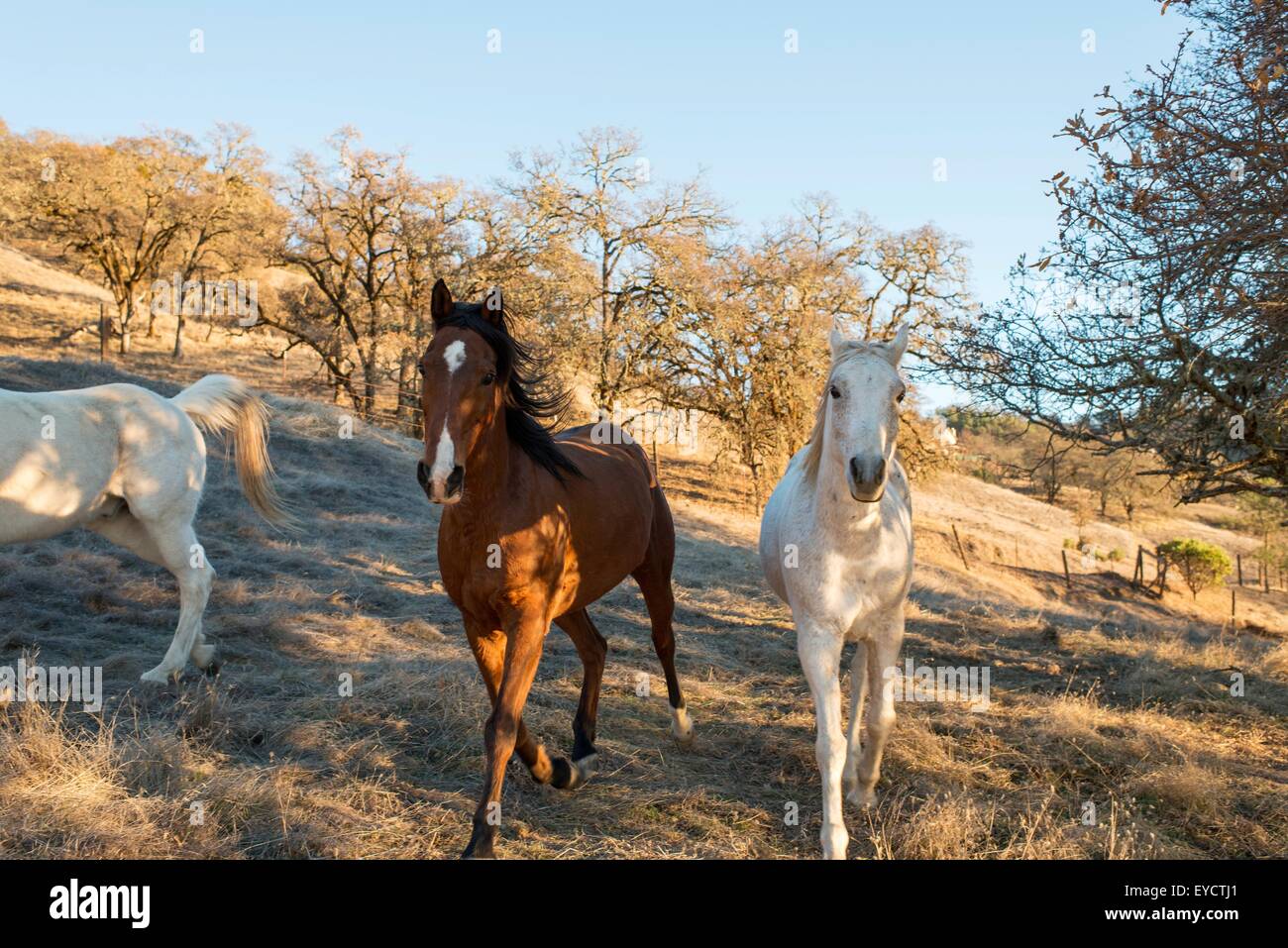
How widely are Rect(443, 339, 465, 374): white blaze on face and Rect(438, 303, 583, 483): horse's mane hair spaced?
18cm

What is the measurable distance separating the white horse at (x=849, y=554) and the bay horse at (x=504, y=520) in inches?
43.3

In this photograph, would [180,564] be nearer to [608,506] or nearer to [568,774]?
[608,506]

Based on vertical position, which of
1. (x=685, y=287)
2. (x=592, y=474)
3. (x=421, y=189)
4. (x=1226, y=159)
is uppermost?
(x=421, y=189)

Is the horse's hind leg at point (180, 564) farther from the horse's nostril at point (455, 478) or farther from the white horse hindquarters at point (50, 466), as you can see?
the horse's nostril at point (455, 478)

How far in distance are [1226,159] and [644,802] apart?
498 centimetres

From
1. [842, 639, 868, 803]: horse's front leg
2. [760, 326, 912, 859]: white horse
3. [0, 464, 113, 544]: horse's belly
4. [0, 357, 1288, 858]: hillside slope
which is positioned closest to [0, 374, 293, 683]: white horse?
[0, 464, 113, 544]: horse's belly

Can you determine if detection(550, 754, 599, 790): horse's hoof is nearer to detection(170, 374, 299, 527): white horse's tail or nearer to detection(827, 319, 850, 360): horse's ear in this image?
detection(827, 319, 850, 360): horse's ear

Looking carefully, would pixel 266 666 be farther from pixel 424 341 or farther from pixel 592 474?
pixel 424 341

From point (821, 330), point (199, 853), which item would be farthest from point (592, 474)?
point (821, 330)

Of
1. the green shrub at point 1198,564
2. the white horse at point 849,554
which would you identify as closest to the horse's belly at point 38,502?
the white horse at point 849,554

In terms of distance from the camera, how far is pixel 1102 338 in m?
6.38

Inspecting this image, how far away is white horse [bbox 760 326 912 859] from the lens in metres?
3.63

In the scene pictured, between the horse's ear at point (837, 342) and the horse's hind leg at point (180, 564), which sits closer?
the horse's ear at point (837, 342)

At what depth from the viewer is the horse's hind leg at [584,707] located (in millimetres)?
4340
